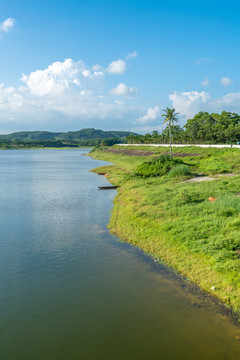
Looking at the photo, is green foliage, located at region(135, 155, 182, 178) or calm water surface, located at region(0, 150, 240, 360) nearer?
calm water surface, located at region(0, 150, 240, 360)

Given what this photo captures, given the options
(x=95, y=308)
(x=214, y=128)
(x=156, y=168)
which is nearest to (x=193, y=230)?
(x=95, y=308)

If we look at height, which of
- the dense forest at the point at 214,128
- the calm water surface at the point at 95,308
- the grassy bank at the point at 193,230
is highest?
the dense forest at the point at 214,128

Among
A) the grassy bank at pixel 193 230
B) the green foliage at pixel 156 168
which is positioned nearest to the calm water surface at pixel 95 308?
the grassy bank at pixel 193 230

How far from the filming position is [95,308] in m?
17.6

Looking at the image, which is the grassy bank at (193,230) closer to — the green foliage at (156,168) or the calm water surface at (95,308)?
the calm water surface at (95,308)

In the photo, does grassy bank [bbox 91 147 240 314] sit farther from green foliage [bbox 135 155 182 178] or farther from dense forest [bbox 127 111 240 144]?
dense forest [bbox 127 111 240 144]

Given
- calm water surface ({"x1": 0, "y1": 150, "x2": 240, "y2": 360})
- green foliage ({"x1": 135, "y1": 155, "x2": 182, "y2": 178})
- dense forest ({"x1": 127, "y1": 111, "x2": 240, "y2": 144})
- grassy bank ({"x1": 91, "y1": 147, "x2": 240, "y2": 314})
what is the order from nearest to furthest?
1. calm water surface ({"x1": 0, "y1": 150, "x2": 240, "y2": 360})
2. grassy bank ({"x1": 91, "y1": 147, "x2": 240, "y2": 314})
3. green foliage ({"x1": 135, "y1": 155, "x2": 182, "y2": 178})
4. dense forest ({"x1": 127, "y1": 111, "x2": 240, "y2": 144})

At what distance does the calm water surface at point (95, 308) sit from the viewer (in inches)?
561

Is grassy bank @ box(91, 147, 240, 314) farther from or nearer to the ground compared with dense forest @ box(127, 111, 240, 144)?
nearer to the ground

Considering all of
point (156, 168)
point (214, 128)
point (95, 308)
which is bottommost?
point (95, 308)

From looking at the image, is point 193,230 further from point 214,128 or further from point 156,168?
point 214,128

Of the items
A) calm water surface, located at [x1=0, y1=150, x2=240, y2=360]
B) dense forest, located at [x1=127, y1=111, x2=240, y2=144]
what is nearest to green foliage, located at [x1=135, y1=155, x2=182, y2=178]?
calm water surface, located at [x1=0, y1=150, x2=240, y2=360]

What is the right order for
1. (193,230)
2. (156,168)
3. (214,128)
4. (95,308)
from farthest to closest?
(214,128), (156,168), (193,230), (95,308)

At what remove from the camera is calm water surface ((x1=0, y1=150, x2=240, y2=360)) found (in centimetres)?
1425
